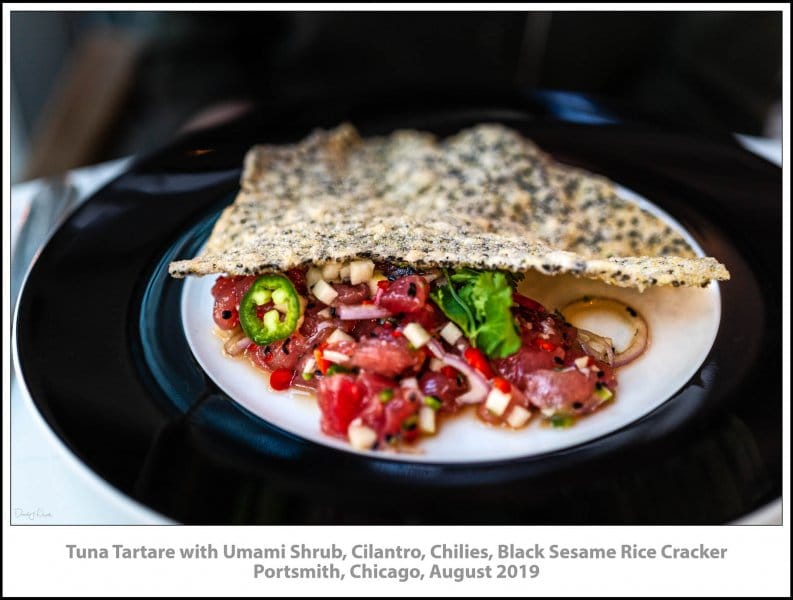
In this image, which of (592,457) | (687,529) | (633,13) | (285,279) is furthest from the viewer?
(633,13)

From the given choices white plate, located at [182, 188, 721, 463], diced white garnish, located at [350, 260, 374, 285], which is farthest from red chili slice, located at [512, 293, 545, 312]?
diced white garnish, located at [350, 260, 374, 285]

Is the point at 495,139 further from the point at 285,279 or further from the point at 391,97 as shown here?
the point at 285,279

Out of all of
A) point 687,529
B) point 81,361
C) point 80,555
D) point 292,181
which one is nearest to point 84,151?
point 292,181

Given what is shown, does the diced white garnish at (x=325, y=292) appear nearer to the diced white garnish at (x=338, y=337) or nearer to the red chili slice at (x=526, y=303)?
the diced white garnish at (x=338, y=337)

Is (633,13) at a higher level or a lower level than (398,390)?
higher

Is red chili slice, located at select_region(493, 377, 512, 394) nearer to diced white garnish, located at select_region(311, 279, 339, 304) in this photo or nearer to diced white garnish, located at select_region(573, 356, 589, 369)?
diced white garnish, located at select_region(573, 356, 589, 369)

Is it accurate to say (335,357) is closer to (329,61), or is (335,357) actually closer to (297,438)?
(297,438)
